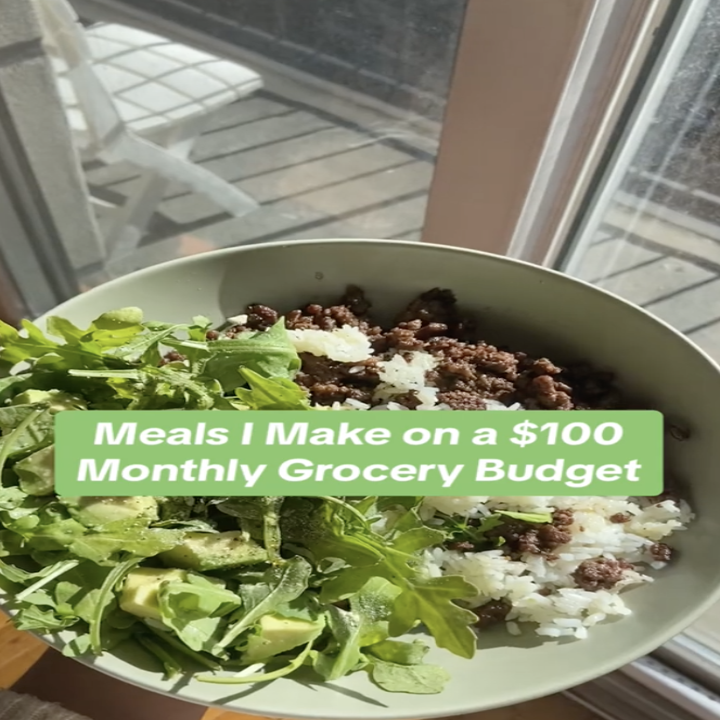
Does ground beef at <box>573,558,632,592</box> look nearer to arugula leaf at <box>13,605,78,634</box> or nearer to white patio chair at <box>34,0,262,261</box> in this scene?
arugula leaf at <box>13,605,78,634</box>

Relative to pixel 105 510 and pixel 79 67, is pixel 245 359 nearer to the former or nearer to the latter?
pixel 105 510

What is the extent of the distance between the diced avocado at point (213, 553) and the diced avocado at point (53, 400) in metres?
0.13

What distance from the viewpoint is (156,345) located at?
0.64 m

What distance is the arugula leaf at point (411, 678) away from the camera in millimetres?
534

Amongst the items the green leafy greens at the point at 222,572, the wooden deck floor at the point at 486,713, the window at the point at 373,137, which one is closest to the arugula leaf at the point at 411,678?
the green leafy greens at the point at 222,572

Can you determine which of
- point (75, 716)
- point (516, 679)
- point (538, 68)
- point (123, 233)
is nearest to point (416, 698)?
point (516, 679)

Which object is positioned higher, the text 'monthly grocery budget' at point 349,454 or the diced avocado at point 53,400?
the text 'monthly grocery budget' at point 349,454

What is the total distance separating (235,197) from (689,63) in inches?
26.0

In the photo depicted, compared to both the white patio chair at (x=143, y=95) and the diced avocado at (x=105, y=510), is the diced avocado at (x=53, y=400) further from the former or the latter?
the white patio chair at (x=143, y=95)

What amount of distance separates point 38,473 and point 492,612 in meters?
0.33

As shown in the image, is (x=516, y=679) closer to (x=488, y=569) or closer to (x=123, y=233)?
(x=488, y=569)

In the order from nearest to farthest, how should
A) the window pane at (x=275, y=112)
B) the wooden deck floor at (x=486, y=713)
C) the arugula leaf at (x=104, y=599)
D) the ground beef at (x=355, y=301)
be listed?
the arugula leaf at (x=104, y=599)
the ground beef at (x=355, y=301)
the window pane at (x=275, y=112)
the wooden deck floor at (x=486, y=713)

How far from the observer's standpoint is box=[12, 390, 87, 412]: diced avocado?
60cm

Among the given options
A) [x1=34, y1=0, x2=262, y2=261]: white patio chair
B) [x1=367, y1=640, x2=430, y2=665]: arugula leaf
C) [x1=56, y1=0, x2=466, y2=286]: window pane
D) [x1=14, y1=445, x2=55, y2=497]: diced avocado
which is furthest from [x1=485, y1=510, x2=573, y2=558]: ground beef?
[x1=34, y1=0, x2=262, y2=261]: white patio chair
